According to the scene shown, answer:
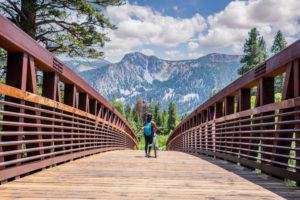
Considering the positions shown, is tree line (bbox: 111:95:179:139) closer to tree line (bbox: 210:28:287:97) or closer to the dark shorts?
tree line (bbox: 210:28:287:97)

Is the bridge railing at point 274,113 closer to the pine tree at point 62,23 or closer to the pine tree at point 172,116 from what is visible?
the pine tree at point 62,23

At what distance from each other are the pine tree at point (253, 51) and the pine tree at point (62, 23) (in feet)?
192

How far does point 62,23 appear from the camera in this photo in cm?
1250

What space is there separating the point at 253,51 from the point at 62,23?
62963 mm

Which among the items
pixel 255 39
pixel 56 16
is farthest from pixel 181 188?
pixel 255 39

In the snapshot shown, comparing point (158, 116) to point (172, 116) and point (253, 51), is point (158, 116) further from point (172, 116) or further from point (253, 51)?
point (253, 51)

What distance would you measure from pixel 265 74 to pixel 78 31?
399 inches

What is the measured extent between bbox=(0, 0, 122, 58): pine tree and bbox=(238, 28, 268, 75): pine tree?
192 ft

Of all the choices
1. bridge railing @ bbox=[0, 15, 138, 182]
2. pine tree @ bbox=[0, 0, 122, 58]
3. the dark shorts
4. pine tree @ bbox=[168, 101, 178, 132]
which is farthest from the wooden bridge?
pine tree @ bbox=[168, 101, 178, 132]

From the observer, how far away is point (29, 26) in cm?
1119

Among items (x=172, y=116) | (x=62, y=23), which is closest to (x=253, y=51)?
(x=172, y=116)

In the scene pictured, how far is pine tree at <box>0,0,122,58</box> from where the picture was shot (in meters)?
11.0

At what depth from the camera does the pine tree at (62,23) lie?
36.0ft

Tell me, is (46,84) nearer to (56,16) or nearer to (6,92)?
(6,92)
